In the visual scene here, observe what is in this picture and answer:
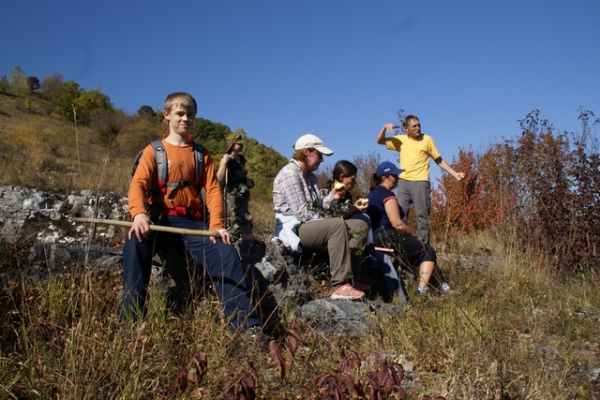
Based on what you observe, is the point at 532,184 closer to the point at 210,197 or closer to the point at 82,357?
the point at 210,197

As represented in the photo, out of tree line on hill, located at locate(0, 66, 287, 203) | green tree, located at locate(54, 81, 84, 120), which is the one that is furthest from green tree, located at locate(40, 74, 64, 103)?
green tree, located at locate(54, 81, 84, 120)

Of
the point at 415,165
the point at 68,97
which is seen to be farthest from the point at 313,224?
the point at 68,97

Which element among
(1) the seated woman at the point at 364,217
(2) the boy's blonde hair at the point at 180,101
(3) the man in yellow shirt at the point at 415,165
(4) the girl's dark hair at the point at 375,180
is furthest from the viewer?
(3) the man in yellow shirt at the point at 415,165

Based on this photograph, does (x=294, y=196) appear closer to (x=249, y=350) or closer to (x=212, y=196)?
(x=212, y=196)

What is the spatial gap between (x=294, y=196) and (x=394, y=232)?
115 centimetres

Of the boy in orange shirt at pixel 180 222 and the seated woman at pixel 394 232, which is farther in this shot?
the seated woman at pixel 394 232

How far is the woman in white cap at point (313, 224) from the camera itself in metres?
4.09

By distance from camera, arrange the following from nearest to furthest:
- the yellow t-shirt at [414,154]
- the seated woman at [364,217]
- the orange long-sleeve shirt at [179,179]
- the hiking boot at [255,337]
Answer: the hiking boot at [255,337] < the orange long-sleeve shirt at [179,179] < the seated woman at [364,217] < the yellow t-shirt at [414,154]

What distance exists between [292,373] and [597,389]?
5.81 feet

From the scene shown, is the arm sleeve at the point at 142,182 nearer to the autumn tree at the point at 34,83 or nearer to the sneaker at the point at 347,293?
the sneaker at the point at 347,293

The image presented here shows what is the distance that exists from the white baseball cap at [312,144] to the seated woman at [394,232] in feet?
2.49

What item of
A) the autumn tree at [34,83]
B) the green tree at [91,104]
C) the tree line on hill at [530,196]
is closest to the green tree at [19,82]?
the autumn tree at [34,83]

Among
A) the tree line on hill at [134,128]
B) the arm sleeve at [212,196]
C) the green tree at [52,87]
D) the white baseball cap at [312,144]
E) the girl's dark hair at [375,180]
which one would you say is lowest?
the arm sleeve at [212,196]

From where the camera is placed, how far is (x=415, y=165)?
6.46m
